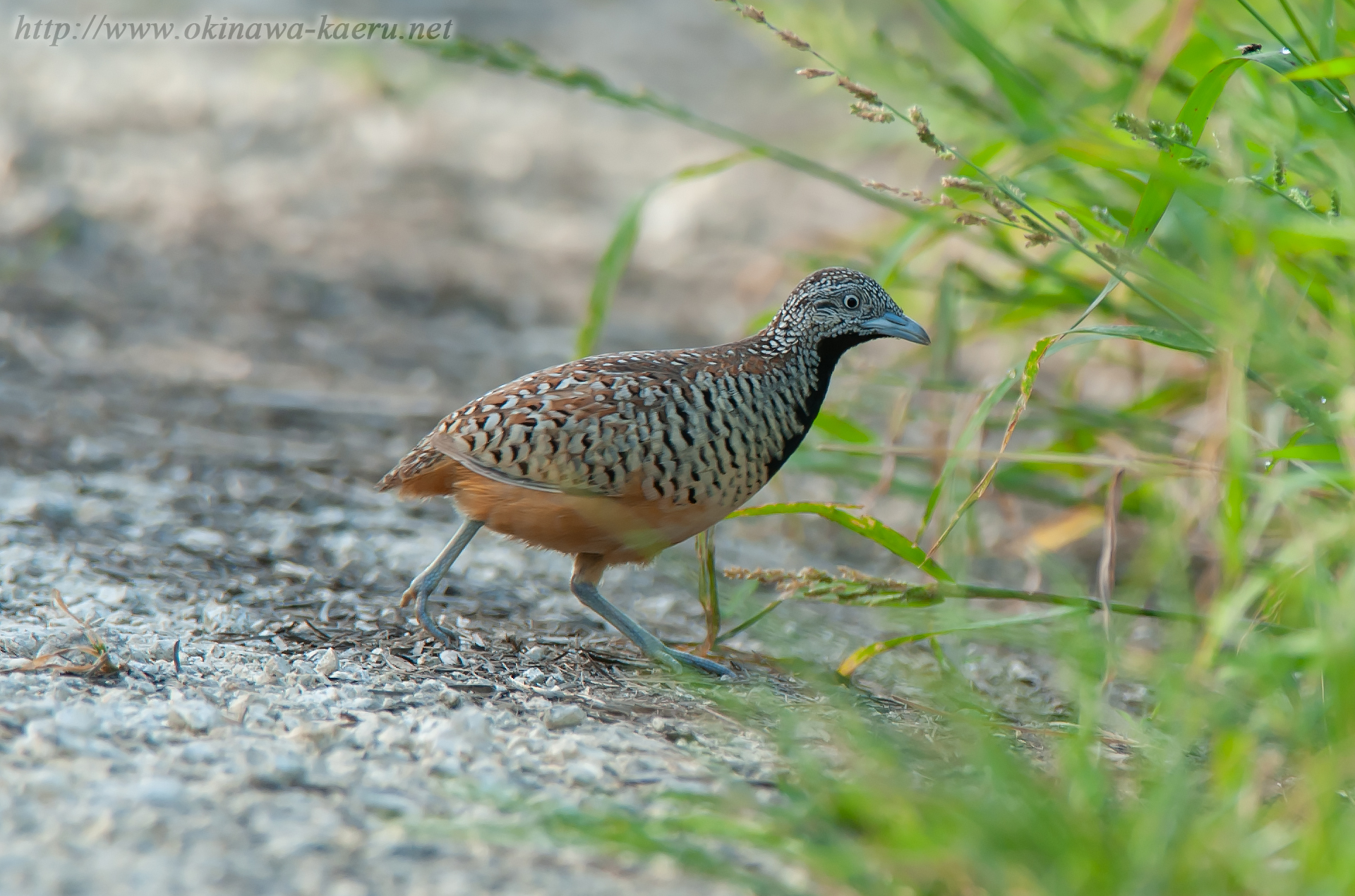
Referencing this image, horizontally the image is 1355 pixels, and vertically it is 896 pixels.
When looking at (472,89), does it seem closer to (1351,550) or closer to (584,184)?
(584,184)

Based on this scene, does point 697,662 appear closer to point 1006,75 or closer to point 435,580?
→ point 435,580

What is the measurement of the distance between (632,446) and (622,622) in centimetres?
54

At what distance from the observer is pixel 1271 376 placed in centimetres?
420

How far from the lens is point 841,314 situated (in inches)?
146

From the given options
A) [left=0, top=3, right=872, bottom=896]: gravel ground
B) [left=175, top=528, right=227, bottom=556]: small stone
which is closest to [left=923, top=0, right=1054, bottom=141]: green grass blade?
[left=0, top=3, right=872, bottom=896]: gravel ground

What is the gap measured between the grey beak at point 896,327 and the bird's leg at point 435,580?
1.24m

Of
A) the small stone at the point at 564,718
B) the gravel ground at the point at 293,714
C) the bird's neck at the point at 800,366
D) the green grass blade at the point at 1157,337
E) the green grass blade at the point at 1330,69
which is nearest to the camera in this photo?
the gravel ground at the point at 293,714

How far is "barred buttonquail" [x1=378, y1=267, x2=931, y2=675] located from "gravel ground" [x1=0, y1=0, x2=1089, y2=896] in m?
0.21

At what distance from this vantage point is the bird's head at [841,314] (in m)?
3.69

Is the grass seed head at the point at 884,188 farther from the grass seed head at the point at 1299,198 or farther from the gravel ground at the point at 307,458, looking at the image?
the gravel ground at the point at 307,458

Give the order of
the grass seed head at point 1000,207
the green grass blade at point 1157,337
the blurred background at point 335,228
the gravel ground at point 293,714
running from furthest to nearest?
1. the blurred background at point 335,228
2. the green grass blade at point 1157,337
3. the grass seed head at point 1000,207
4. the gravel ground at point 293,714

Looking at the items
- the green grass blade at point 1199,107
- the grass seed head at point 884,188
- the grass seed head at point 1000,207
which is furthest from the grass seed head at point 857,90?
the green grass blade at point 1199,107

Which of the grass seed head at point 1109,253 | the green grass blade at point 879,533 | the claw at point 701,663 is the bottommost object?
the claw at point 701,663

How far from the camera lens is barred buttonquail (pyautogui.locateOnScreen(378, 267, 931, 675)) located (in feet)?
10.8
